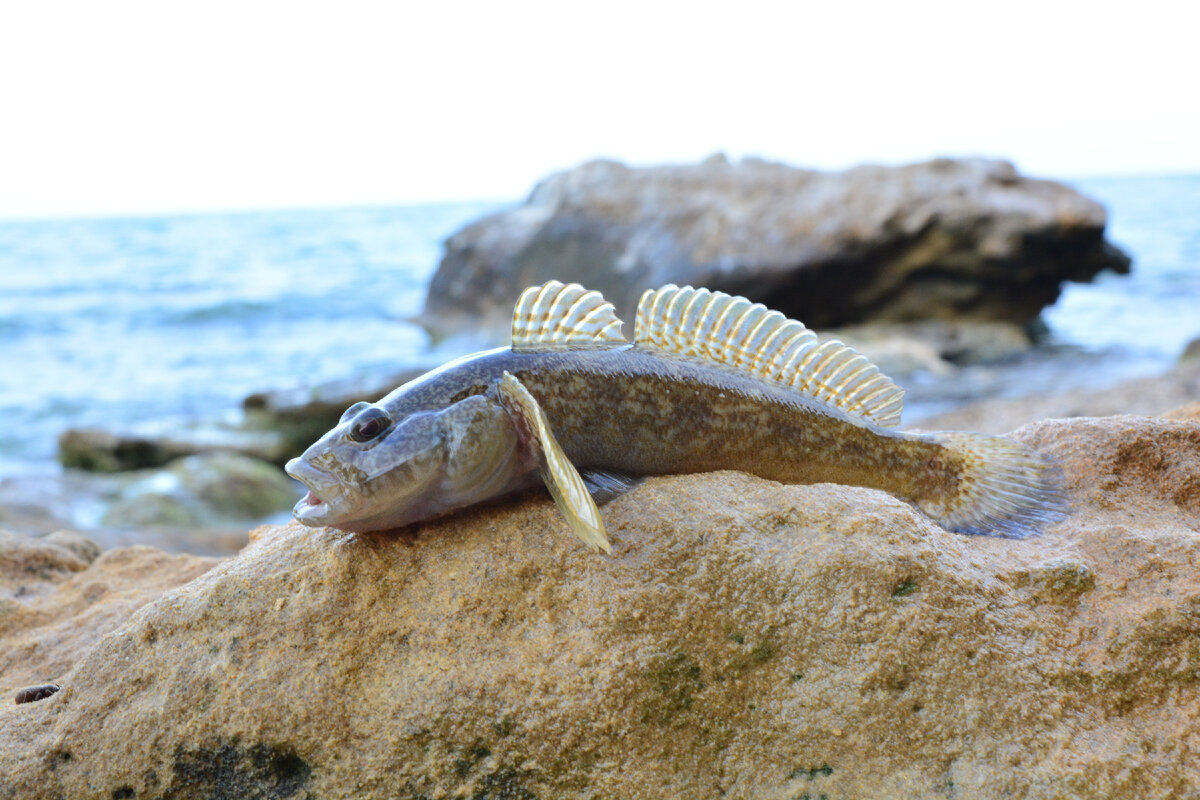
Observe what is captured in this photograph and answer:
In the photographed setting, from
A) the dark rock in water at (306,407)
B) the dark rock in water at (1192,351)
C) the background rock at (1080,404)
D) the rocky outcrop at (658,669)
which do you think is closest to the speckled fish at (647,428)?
the rocky outcrop at (658,669)

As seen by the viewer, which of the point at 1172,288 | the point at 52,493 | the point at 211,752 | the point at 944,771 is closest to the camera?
the point at 944,771

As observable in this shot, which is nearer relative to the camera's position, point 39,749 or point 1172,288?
point 39,749

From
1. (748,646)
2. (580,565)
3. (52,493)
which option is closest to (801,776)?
(748,646)

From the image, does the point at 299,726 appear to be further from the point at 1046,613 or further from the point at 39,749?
the point at 1046,613

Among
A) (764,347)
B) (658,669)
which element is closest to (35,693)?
(658,669)

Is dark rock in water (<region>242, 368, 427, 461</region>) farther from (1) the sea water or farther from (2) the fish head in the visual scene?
(2) the fish head
